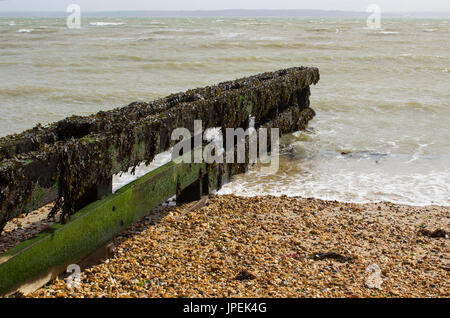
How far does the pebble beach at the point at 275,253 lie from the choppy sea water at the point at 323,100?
100cm

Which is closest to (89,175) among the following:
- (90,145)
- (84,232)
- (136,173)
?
(90,145)

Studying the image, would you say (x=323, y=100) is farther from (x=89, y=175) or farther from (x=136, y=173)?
(x=89, y=175)

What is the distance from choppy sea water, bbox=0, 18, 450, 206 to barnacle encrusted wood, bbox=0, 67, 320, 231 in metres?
1.60

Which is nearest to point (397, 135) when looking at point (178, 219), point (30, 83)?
point (178, 219)

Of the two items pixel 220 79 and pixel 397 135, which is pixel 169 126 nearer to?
pixel 397 135

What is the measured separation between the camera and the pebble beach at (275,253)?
4.39m

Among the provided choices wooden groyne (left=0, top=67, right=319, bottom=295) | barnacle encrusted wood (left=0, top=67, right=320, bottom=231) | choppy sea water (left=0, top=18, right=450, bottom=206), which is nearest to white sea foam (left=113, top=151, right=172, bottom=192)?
wooden groyne (left=0, top=67, right=319, bottom=295)

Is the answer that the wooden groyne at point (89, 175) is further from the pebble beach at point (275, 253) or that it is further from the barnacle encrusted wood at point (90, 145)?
the pebble beach at point (275, 253)

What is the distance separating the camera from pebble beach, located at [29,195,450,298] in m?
4.39

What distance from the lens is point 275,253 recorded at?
17.1 ft

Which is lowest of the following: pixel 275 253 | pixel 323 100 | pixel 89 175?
pixel 275 253

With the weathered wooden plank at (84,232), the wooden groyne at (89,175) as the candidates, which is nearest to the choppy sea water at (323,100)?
the wooden groyne at (89,175)

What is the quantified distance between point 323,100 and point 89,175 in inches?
544

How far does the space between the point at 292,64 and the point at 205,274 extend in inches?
993
